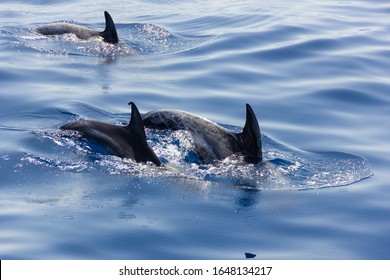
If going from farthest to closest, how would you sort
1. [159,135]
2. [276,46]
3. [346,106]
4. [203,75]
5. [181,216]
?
1. [276,46]
2. [203,75]
3. [346,106]
4. [159,135]
5. [181,216]

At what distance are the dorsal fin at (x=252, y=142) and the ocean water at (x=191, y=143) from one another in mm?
192

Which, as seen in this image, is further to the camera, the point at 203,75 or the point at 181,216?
the point at 203,75

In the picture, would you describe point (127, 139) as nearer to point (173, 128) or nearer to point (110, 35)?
point (173, 128)

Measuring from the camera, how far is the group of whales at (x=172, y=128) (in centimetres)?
1275

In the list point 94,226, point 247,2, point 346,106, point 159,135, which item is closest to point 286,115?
point 346,106

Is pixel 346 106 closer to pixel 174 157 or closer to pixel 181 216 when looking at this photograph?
pixel 174 157

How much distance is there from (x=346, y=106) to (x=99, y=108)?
4970 millimetres

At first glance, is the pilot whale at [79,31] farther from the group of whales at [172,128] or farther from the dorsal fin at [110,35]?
the group of whales at [172,128]

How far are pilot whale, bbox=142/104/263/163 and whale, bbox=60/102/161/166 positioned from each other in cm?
115

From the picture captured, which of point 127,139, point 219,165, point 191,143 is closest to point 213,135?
point 191,143

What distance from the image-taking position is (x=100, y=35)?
2248cm

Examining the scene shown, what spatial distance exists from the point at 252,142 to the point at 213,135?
781mm

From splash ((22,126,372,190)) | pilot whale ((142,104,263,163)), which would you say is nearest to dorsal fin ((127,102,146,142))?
splash ((22,126,372,190))

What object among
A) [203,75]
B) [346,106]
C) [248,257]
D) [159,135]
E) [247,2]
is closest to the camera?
[248,257]
